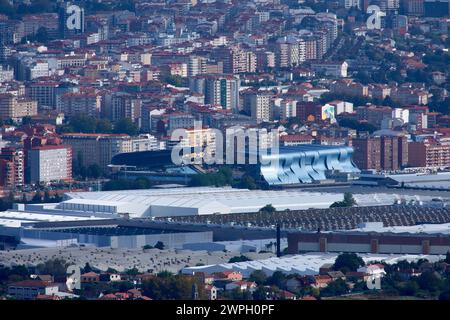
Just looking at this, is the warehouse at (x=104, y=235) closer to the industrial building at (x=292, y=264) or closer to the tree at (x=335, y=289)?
the industrial building at (x=292, y=264)

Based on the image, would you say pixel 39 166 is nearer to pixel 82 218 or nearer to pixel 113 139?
pixel 113 139

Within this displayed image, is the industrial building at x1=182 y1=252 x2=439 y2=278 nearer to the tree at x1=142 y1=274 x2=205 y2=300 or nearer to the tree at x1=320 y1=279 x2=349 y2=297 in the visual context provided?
the tree at x1=320 y1=279 x2=349 y2=297

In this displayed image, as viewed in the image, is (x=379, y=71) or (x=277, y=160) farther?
(x=379, y=71)

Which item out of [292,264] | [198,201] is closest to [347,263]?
[292,264]

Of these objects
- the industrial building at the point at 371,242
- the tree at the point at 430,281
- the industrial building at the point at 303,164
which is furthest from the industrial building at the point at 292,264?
the industrial building at the point at 303,164
